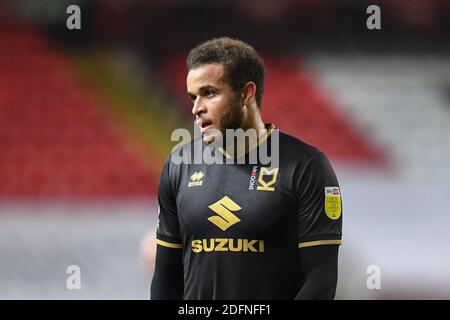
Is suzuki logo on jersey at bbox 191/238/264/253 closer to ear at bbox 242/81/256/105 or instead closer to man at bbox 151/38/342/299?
man at bbox 151/38/342/299

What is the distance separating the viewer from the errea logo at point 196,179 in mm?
2393

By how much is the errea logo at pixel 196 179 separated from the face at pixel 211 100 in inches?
4.3

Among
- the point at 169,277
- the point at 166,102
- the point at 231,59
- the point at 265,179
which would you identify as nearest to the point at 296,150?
the point at 265,179

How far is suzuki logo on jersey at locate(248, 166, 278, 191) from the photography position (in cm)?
232

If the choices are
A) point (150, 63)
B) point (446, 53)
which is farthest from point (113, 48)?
point (446, 53)

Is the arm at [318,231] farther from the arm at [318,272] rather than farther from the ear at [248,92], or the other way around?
the ear at [248,92]

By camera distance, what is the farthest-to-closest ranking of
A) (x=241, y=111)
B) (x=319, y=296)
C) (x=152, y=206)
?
(x=152, y=206) → (x=241, y=111) → (x=319, y=296)

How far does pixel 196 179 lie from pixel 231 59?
393 mm

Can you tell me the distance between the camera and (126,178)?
6316mm

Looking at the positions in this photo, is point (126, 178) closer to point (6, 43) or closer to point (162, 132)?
point (162, 132)

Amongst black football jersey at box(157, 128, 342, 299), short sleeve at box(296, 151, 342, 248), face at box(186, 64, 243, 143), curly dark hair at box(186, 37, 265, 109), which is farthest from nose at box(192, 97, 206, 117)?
short sleeve at box(296, 151, 342, 248)

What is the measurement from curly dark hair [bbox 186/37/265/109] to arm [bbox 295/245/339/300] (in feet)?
1.84

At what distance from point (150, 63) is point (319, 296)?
4537mm

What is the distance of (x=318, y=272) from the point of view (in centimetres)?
225
